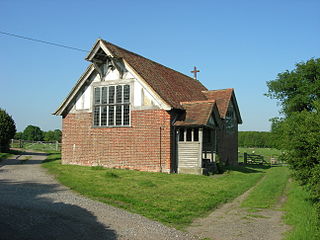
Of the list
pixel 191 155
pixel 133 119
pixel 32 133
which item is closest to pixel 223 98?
pixel 191 155

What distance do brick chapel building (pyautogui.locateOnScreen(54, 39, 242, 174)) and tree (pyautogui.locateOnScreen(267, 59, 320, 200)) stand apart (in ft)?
16.8

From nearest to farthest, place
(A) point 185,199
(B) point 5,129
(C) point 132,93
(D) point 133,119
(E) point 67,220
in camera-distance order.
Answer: (E) point 67,220 < (A) point 185,199 < (D) point 133,119 < (C) point 132,93 < (B) point 5,129

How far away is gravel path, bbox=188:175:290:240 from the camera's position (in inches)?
287

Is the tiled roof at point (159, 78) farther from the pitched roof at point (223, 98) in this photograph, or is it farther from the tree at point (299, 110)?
the tree at point (299, 110)

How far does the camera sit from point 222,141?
25.4 m

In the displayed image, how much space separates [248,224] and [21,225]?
18.1 feet

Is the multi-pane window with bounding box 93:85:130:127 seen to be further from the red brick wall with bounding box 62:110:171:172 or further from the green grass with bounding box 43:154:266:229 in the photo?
the green grass with bounding box 43:154:266:229

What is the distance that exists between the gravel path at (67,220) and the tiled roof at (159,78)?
1069cm

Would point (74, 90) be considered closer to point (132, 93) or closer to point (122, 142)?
point (132, 93)

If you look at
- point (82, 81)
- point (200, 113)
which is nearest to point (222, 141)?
point (200, 113)

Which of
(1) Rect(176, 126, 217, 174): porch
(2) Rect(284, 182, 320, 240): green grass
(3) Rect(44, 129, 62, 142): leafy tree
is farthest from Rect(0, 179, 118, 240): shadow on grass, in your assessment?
(3) Rect(44, 129, 62, 142): leafy tree

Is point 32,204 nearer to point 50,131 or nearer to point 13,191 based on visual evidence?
point 13,191

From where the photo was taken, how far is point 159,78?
22484 mm

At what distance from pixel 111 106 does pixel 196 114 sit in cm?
584
